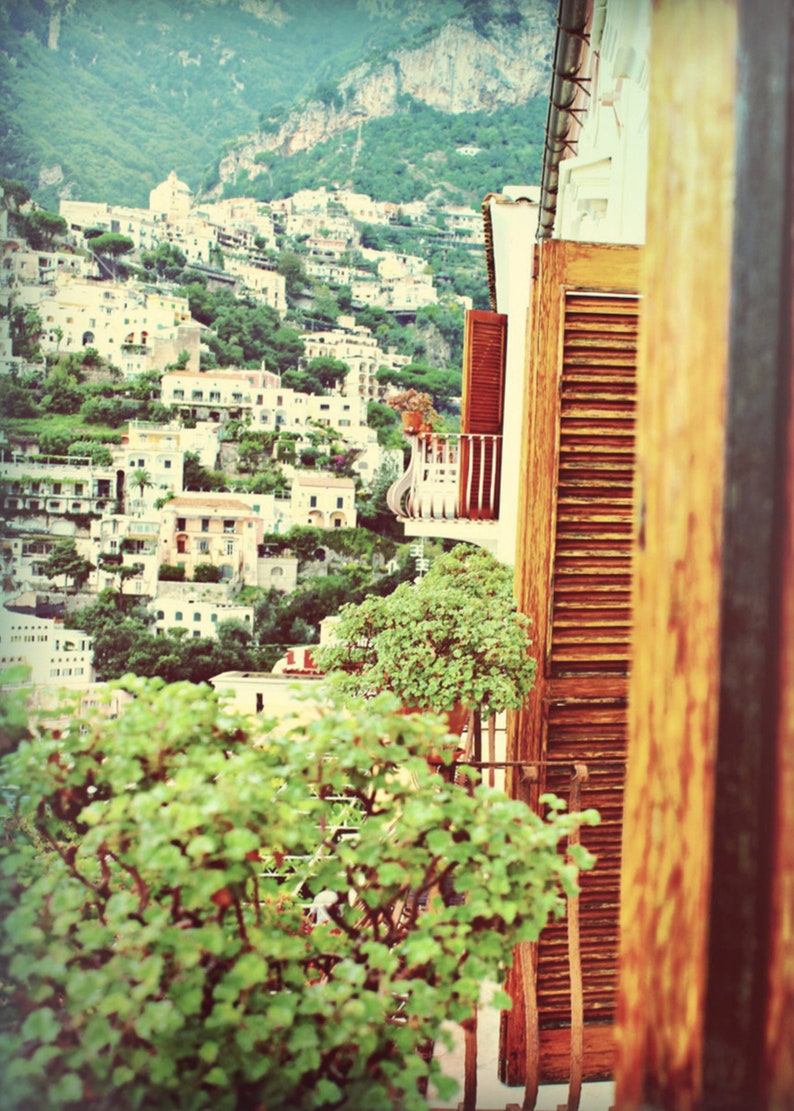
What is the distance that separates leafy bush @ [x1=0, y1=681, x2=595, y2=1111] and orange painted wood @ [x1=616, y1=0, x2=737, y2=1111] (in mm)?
290

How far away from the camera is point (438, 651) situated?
2508 mm

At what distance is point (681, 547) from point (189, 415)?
3714cm

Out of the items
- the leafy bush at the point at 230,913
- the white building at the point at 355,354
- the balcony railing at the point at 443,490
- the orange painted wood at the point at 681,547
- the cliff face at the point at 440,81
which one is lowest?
the leafy bush at the point at 230,913

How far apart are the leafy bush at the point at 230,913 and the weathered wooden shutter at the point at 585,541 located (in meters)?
1.00

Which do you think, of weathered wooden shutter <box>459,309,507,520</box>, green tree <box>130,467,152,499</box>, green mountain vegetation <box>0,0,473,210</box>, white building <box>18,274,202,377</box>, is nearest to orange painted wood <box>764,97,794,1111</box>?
weathered wooden shutter <box>459,309,507,520</box>

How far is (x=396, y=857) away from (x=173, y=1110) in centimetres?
37

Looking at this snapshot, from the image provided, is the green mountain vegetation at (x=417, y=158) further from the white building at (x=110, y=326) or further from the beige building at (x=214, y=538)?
the beige building at (x=214, y=538)

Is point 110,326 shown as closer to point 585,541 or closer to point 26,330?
point 26,330

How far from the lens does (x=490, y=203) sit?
6.01 metres

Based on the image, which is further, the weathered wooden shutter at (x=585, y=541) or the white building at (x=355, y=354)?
the white building at (x=355, y=354)

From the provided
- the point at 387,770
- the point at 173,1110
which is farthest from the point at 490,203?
the point at 173,1110

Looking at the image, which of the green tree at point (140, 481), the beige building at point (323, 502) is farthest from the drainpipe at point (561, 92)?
the green tree at point (140, 481)

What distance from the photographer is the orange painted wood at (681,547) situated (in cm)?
77

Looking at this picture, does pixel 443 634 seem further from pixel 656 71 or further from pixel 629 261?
pixel 656 71
